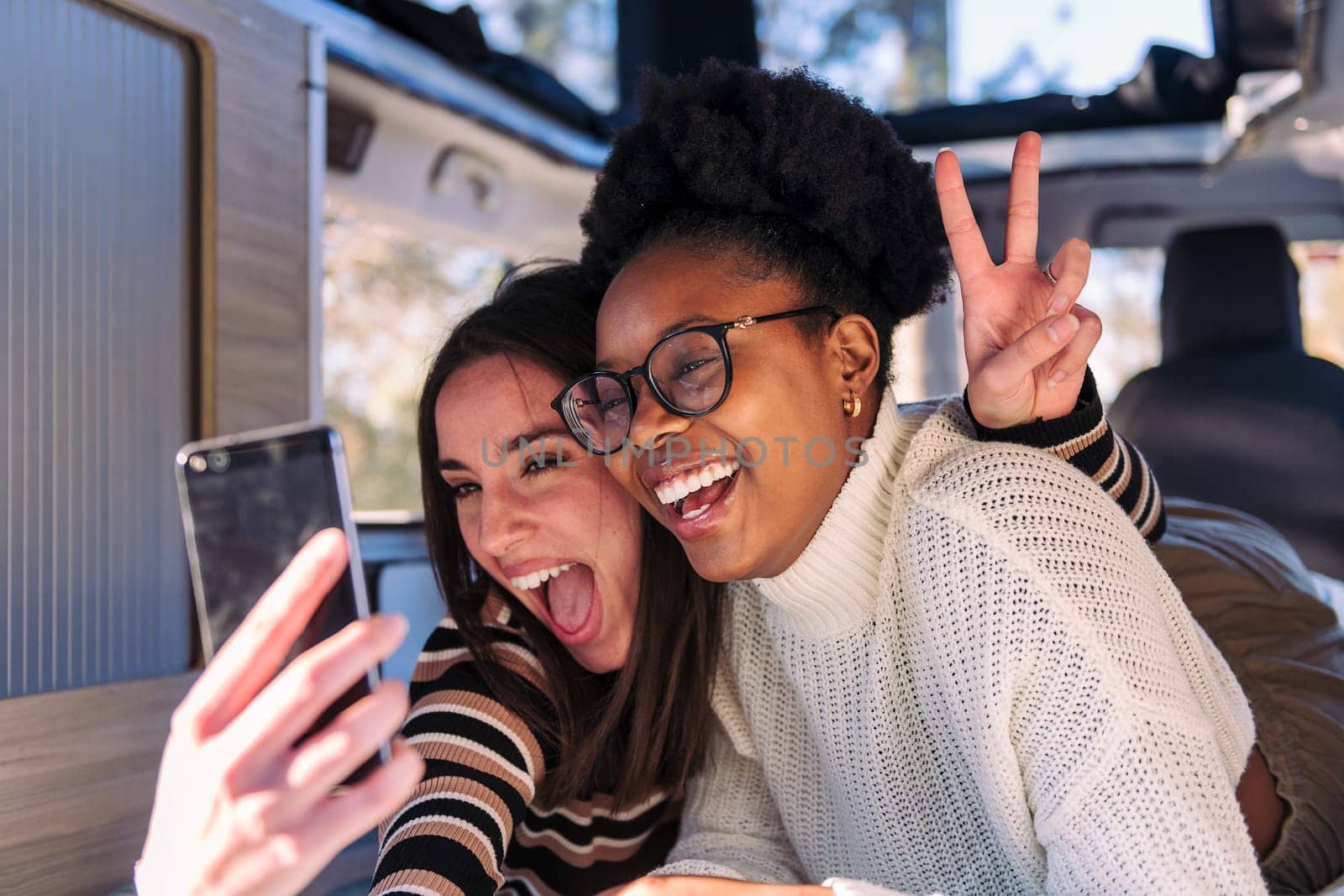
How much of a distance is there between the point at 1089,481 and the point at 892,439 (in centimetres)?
24

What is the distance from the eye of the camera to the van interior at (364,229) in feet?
4.64

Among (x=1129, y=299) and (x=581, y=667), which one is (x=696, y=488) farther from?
(x=1129, y=299)

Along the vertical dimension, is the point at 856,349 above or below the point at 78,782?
above

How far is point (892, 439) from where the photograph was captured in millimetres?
1393

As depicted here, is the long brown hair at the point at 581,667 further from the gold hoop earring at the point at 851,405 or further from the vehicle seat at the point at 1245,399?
the vehicle seat at the point at 1245,399

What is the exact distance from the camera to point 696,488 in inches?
49.6

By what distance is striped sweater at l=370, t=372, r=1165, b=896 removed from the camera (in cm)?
128

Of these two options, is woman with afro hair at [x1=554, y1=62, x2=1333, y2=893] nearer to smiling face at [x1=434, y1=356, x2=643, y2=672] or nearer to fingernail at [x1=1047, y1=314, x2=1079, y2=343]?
fingernail at [x1=1047, y1=314, x2=1079, y2=343]

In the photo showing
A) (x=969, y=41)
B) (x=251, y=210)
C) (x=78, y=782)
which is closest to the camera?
(x=78, y=782)

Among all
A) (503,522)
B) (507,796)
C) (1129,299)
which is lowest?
(507,796)

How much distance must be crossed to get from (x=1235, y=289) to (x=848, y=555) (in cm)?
185

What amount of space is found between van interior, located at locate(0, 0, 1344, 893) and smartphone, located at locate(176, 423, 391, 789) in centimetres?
7

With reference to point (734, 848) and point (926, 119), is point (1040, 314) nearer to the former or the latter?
point (734, 848)

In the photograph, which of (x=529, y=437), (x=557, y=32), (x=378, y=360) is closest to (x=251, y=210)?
(x=529, y=437)
